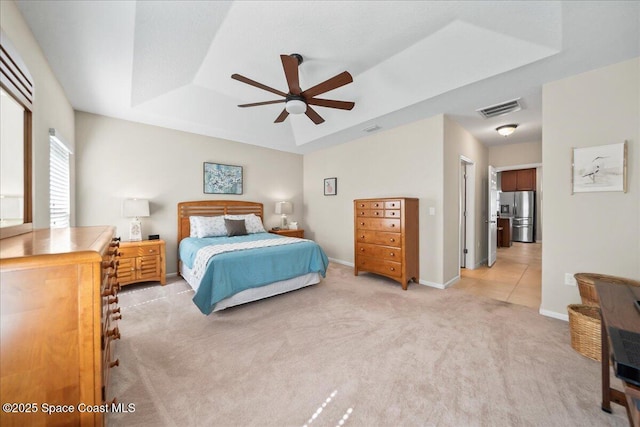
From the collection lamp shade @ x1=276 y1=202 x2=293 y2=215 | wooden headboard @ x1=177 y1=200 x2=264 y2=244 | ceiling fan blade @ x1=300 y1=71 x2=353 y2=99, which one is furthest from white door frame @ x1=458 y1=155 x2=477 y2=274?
wooden headboard @ x1=177 y1=200 x2=264 y2=244

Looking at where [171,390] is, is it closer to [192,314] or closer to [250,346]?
[250,346]

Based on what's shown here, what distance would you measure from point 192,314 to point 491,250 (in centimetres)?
557

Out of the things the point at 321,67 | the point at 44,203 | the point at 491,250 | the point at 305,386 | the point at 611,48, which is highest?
the point at 321,67

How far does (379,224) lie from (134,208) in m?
3.83

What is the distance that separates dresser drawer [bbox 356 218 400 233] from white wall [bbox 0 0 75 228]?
3.81 m

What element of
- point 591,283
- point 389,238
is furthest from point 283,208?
point 591,283

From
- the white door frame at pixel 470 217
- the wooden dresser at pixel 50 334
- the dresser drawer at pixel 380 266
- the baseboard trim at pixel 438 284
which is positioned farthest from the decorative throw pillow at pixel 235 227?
the white door frame at pixel 470 217

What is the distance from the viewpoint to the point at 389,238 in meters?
3.77

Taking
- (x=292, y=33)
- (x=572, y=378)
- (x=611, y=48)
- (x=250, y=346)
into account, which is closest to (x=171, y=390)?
(x=250, y=346)

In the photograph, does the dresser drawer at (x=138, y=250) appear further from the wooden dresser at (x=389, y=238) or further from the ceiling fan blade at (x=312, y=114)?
the wooden dresser at (x=389, y=238)

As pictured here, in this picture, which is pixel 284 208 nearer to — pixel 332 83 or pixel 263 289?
pixel 263 289

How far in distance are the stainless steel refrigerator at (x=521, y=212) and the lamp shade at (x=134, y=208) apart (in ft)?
32.1

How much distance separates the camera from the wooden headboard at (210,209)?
439cm

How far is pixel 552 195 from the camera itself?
270cm
